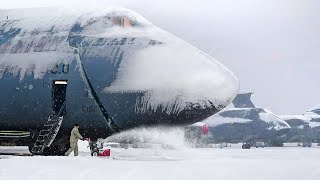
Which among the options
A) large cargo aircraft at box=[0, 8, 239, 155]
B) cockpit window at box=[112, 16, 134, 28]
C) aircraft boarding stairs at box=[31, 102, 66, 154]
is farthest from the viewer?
cockpit window at box=[112, 16, 134, 28]

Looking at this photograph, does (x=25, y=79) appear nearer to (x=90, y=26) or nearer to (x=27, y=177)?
(x=90, y=26)

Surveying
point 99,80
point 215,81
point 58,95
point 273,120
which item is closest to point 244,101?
point 273,120

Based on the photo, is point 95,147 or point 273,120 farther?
point 273,120

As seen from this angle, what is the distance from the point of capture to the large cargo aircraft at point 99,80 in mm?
14477

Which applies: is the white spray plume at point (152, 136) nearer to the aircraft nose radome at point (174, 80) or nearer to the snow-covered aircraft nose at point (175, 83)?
the snow-covered aircraft nose at point (175, 83)

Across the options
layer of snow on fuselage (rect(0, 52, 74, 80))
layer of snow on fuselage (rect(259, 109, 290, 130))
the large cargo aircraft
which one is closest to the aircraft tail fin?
layer of snow on fuselage (rect(259, 109, 290, 130))

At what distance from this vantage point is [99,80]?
586 inches

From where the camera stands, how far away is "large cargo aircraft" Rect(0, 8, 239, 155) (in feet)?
47.5

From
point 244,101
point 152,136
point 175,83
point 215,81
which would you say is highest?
point 244,101

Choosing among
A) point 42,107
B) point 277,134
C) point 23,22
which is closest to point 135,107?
point 42,107

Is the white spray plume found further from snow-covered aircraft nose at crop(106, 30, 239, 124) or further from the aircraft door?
the aircraft door

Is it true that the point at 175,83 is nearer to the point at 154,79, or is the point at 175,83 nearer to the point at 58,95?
the point at 154,79

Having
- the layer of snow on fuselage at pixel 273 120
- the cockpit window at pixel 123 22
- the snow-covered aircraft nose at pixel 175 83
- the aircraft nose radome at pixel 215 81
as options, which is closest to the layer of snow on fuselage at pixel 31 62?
the cockpit window at pixel 123 22

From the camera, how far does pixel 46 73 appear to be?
1530cm
